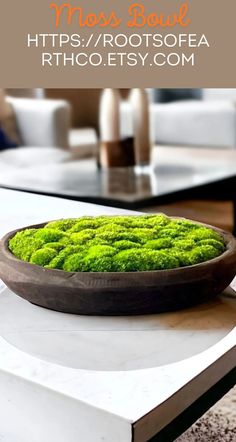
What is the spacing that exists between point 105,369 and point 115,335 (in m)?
0.09

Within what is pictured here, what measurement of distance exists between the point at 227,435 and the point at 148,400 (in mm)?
635

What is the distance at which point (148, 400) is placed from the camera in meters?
0.62

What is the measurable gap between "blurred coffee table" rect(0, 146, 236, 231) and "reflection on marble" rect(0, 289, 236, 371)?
1.30 m

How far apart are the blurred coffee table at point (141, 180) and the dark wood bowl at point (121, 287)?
50.8 inches

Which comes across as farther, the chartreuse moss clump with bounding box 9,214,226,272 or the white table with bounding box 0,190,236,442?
the chartreuse moss clump with bounding box 9,214,226,272

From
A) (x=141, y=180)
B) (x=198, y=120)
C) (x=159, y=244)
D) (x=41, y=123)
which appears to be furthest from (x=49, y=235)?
(x=198, y=120)

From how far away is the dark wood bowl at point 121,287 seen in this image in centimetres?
80

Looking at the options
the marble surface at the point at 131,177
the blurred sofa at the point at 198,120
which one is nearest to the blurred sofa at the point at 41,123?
the blurred sofa at the point at 198,120

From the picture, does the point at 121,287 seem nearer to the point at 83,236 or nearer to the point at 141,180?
the point at 83,236

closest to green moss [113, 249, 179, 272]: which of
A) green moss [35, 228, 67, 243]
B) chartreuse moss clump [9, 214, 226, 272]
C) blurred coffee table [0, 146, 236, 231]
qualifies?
chartreuse moss clump [9, 214, 226, 272]

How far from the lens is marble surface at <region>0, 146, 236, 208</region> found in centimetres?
227

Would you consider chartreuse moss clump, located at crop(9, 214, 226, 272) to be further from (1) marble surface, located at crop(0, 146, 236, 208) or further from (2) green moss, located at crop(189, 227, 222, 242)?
(1) marble surface, located at crop(0, 146, 236, 208)
